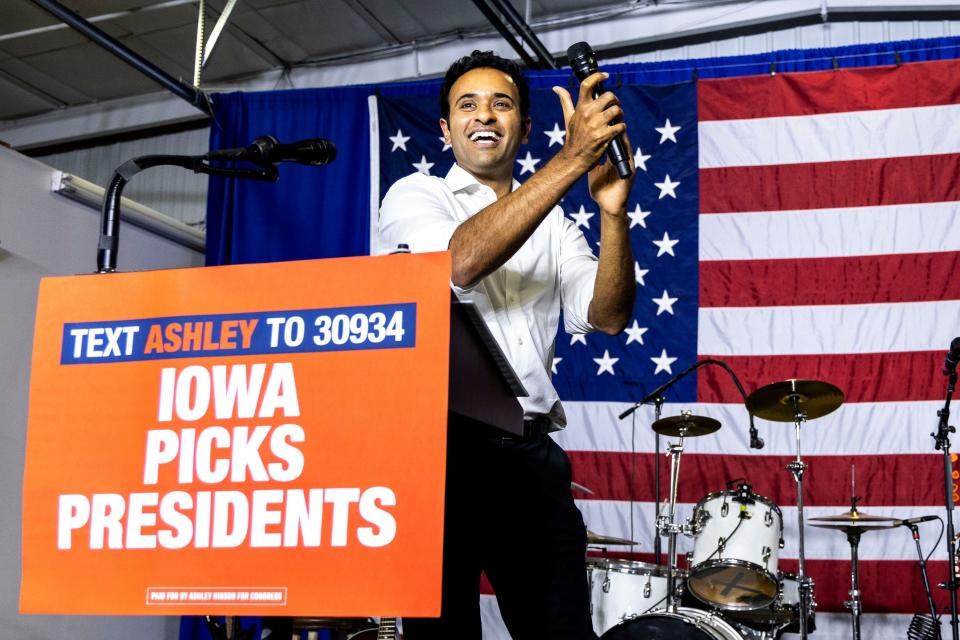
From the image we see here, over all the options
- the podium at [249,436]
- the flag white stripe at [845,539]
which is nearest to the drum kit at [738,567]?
the flag white stripe at [845,539]

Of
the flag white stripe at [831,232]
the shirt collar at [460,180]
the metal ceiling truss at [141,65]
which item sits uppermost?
the metal ceiling truss at [141,65]

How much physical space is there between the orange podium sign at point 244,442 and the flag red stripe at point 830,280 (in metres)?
4.04

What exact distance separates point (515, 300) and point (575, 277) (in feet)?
0.66

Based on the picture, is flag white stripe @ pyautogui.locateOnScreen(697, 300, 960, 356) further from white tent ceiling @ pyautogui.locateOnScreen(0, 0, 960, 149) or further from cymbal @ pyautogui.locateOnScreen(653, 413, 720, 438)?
white tent ceiling @ pyautogui.locateOnScreen(0, 0, 960, 149)

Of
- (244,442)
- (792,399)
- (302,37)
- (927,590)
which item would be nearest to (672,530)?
(792,399)

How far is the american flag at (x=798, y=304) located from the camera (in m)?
4.70

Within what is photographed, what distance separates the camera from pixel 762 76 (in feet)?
17.1

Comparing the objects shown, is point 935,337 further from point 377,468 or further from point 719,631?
point 377,468

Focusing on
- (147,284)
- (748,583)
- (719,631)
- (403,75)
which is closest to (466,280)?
(147,284)

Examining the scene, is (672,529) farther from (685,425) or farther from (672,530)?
(685,425)

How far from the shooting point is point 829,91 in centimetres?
513

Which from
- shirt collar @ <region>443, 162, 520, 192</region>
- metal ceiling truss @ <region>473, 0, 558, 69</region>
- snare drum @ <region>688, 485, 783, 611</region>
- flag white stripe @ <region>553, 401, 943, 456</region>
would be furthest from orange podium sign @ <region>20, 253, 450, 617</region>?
metal ceiling truss @ <region>473, 0, 558, 69</region>

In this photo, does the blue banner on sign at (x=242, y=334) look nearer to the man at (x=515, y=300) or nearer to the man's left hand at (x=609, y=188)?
the man at (x=515, y=300)

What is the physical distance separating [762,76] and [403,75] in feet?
8.96
